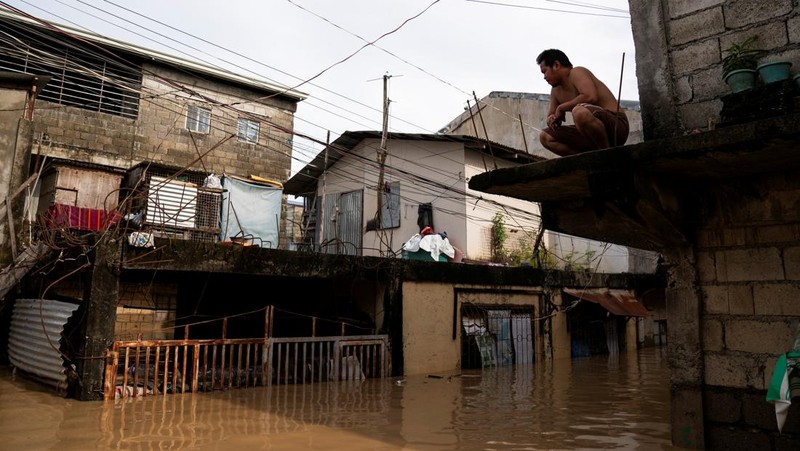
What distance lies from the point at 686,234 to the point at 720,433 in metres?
1.87

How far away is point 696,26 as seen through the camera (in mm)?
5180

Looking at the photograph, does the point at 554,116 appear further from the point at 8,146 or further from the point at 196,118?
the point at 196,118

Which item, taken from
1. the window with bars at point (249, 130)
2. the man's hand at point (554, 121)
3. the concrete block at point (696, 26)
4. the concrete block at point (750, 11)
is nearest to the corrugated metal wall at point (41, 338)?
the man's hand at point (554, 121)

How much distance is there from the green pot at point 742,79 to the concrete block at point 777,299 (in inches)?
69.2

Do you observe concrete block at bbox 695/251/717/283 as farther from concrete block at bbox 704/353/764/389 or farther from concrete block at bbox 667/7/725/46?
concrete block at bbox 667/7/725/46

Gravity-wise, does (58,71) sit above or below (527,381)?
above

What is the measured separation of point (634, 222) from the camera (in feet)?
16.2

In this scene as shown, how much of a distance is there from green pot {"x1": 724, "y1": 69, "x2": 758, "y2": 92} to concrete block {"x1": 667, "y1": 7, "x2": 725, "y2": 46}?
0.80 meters

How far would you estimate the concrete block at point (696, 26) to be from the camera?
5.05 meters

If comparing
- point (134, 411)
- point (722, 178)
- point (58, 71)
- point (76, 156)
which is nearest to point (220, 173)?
point (76, 156)

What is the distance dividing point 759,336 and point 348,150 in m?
17.7

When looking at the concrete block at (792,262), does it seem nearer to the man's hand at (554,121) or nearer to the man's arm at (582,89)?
the man's arm at (582,89)

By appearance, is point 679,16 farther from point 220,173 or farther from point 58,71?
point 58,71

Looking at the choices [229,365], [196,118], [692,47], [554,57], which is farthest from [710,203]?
[196,118]
